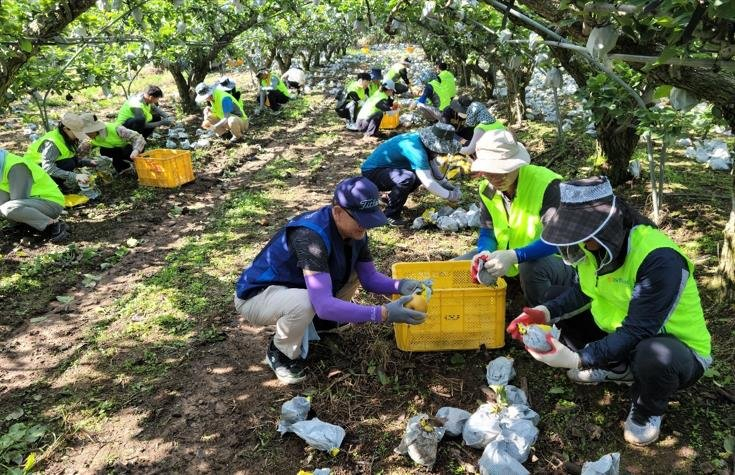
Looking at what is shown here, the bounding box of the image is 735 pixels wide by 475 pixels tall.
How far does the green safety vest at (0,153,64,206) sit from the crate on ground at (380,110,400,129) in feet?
19.8

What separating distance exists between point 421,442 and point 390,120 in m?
8.39

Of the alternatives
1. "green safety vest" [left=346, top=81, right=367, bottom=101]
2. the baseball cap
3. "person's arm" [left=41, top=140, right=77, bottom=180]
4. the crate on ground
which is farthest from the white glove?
"green safety vest" [left=346, top=81, right=367, bottom=101]

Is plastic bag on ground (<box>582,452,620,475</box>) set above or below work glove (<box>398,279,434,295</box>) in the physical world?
below

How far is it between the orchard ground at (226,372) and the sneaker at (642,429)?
0.17 ft

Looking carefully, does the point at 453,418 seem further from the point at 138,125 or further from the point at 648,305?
the point at 138,125

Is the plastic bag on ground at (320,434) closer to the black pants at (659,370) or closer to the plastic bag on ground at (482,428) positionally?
the plastic bag on ground at (482,428)

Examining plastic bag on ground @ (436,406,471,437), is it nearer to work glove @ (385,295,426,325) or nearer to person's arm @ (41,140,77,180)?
work glove @ (385,295,426,325)

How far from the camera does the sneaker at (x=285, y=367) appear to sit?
3.10 meters

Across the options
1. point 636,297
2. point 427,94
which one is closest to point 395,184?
point 636,297

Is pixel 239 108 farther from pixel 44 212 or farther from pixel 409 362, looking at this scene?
pixel 409 362

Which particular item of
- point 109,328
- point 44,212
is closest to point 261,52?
point 44,212

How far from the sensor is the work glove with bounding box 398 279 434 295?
3.00m

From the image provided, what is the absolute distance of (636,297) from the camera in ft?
7.43

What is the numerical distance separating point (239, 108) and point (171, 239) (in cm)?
486
